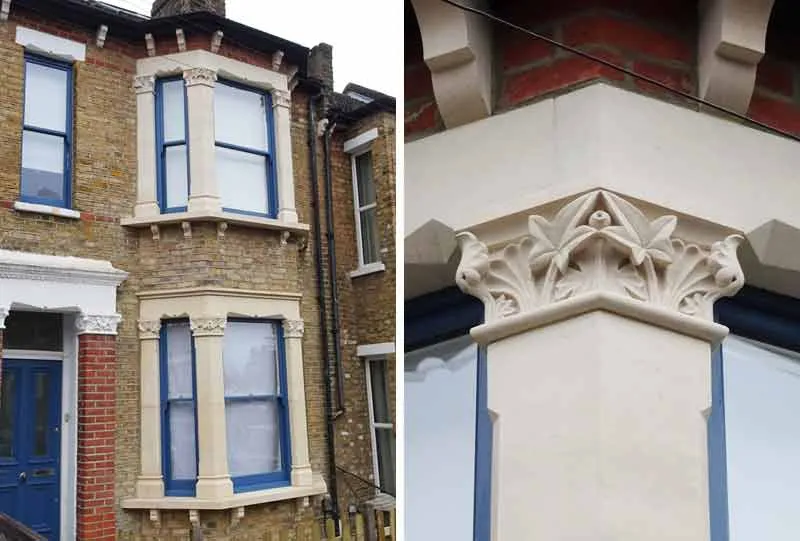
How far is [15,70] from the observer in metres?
1.74

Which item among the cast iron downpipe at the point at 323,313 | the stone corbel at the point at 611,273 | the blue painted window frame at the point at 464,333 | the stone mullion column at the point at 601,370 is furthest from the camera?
the cast iron downpipe at the point at 323,313

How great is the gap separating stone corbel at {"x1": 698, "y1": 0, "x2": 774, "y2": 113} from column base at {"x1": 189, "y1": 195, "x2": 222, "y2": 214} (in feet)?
3.61

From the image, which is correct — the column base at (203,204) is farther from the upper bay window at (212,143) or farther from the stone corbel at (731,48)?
the stone corbel at (731,48)

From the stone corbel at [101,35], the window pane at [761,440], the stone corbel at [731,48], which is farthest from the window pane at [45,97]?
the window pane at [761,440]

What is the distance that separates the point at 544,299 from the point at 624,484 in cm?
38

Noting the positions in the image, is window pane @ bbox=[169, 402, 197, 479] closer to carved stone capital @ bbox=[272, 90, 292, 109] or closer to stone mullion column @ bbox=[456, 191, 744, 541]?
stone mullion column @ bbox=[456, 191, 744, 541]

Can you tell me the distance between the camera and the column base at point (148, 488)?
1764 millimetres

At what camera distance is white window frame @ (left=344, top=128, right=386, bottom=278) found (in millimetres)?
2012

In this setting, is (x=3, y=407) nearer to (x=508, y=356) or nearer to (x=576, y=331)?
(x=508, y=356)

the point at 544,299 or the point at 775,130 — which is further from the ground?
the point at 775,130

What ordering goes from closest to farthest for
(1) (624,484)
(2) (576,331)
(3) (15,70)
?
(1) (624,484)
(2) (576,331)
(3) (15,70)

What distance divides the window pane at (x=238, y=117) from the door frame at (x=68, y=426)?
0.58 metres

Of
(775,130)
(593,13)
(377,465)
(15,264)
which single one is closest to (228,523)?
(377,465)

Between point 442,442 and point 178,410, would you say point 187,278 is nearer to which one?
point 178,410
